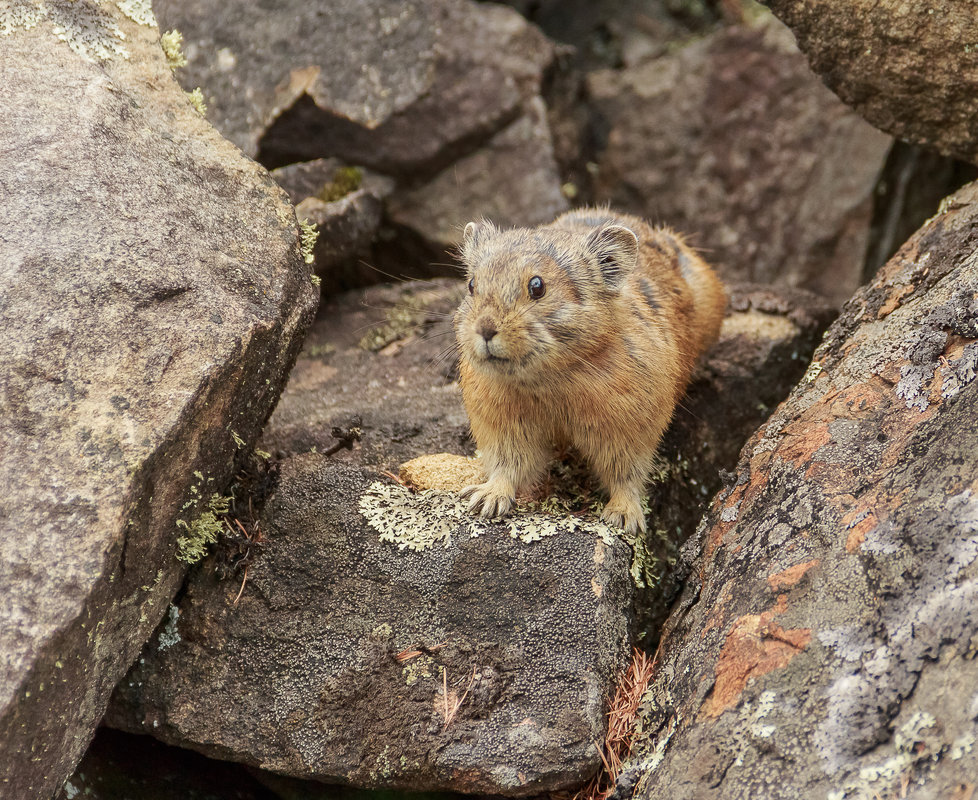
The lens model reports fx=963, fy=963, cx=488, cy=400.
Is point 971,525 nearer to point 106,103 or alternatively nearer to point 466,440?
point 466,440

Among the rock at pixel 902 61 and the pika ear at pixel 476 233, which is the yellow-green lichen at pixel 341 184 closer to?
the pika ear at pixel 476 233

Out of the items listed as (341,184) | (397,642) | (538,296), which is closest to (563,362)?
(538,296)

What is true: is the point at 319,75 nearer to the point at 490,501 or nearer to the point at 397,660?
the point at 490,501

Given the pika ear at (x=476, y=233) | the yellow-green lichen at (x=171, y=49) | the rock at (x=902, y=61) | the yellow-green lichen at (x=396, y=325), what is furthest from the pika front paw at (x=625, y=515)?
the yellow-green lichen at (x=171, y=49)

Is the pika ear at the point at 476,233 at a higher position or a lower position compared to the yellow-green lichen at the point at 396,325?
higher

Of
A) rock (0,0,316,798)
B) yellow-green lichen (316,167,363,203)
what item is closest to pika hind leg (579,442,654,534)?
rock (0,0,316,798)

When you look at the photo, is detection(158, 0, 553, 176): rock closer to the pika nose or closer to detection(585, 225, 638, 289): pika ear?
detection(585, 225, 638, 289): pika ear

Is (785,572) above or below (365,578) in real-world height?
above

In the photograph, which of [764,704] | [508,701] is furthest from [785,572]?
[508,701]
